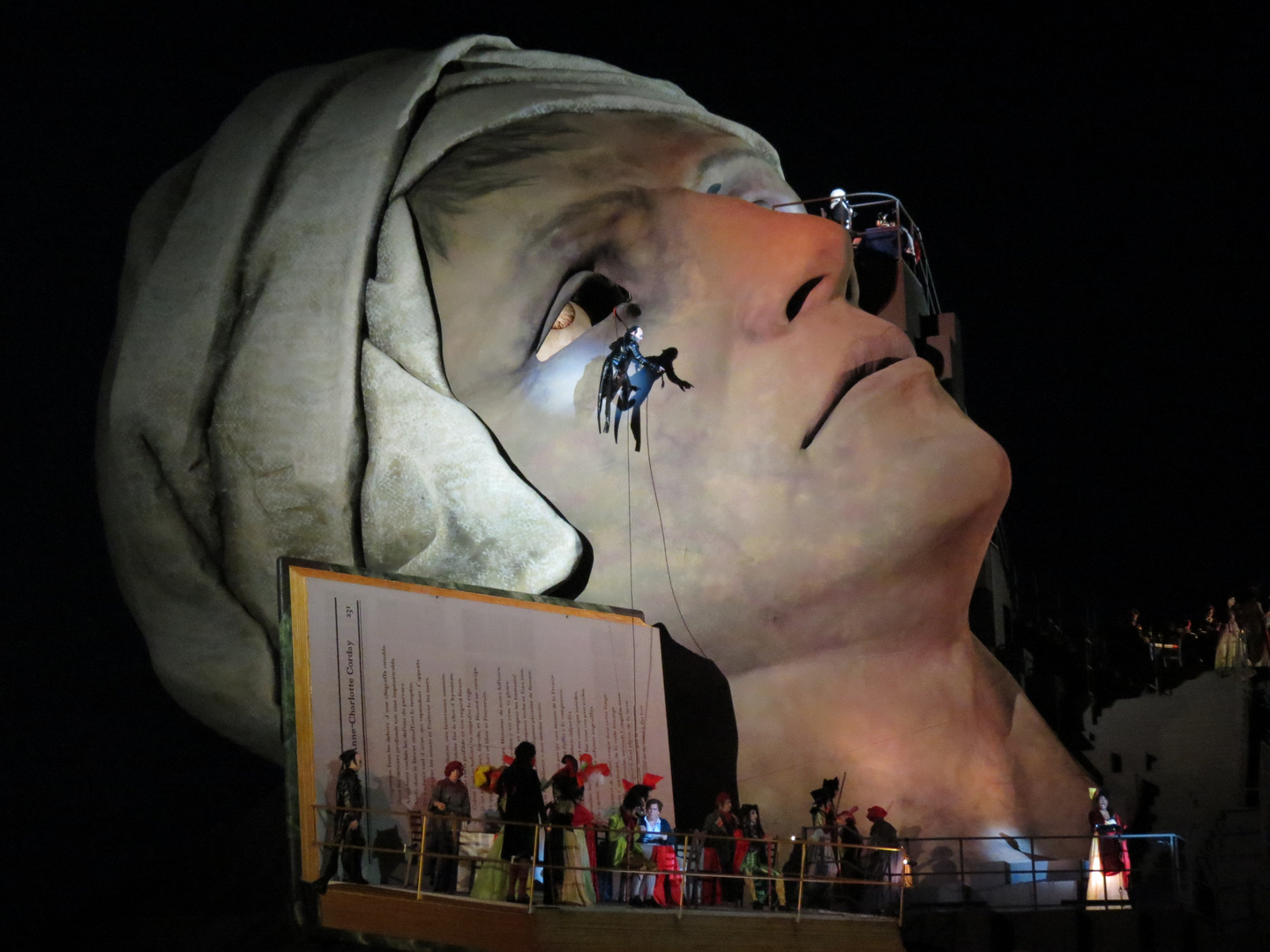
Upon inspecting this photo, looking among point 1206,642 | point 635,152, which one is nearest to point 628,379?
point 635,152

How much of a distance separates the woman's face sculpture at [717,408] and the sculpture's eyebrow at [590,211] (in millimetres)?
17

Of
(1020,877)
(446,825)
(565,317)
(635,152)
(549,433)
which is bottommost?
(1020,877)

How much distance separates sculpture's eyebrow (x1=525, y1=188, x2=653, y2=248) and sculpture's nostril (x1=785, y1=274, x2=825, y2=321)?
1.56 metres

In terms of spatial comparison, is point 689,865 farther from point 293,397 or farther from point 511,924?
point 293,397

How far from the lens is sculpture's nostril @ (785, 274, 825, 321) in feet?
42.4

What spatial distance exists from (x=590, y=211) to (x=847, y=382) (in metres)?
2.74

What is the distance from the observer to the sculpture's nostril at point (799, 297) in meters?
12.9

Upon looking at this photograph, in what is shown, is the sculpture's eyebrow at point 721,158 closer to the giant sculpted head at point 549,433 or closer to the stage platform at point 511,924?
the giant sculpted head at point 549,433

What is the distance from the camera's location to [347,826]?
31.3ft

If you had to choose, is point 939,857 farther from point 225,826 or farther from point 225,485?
point 225,826

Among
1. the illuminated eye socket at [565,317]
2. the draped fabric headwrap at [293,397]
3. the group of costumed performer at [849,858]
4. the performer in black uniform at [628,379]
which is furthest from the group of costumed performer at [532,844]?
the illuminated eye socket at [565,317]

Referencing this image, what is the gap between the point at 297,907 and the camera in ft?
29.2

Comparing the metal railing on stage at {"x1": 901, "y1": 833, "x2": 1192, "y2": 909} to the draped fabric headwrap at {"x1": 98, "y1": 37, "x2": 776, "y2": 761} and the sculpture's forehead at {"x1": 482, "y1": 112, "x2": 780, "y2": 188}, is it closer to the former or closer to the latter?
the draped fabric headwrap at {"x1": 98, "y1": 37, "x2": 776, "y2": 761}

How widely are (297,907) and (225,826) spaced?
7499 mm
